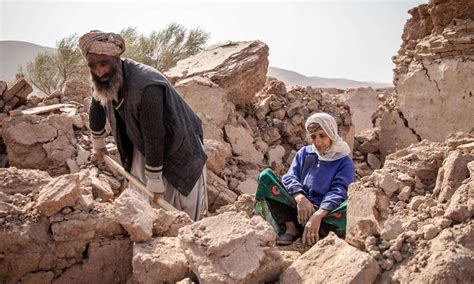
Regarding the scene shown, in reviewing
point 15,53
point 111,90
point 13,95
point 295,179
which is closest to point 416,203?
point 295,179

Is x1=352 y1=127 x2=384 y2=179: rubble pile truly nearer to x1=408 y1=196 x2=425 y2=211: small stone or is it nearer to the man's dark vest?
the man's dark vest

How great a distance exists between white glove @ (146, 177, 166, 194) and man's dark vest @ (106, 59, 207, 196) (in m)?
0.20

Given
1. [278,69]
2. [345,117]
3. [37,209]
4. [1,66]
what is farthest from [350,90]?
[278,69]

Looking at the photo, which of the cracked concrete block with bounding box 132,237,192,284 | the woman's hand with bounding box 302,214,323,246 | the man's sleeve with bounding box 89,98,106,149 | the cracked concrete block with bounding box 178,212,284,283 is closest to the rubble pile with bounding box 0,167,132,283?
the cracked concrete block with bounding box 132,237,192,284

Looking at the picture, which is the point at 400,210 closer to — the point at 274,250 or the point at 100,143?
the point at 274,250

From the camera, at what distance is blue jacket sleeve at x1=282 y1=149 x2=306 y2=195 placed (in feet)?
12.5

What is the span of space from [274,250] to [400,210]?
2.63 feet

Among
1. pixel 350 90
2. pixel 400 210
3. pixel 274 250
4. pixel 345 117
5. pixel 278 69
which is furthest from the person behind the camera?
pixel 278 69

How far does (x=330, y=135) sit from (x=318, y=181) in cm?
39

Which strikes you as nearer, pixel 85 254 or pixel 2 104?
pixel 85 254

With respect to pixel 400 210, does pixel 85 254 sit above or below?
below

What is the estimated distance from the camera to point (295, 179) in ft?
12.8

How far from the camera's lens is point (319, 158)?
387 cm

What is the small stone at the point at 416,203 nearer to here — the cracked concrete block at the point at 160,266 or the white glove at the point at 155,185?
the cracked concrete block at the point at 160,266
